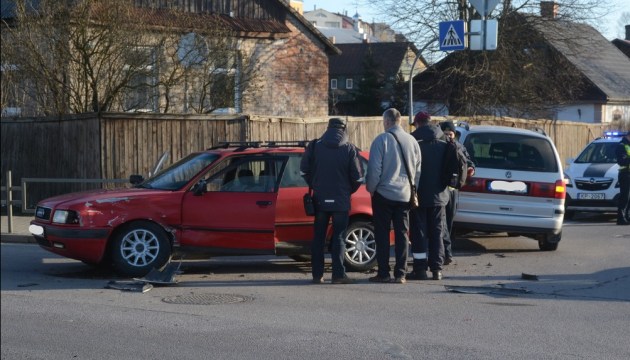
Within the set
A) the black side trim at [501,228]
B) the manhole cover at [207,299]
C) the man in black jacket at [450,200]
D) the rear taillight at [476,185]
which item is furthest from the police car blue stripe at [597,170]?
the manhole cover at [207,299]

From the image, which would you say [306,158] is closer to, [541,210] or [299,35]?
[541,210]

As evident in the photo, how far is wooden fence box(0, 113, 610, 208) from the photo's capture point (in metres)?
18.0

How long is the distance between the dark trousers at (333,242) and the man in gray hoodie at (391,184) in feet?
1.37

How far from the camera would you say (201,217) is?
434 inches

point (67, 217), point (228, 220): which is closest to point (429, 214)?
point (228, 220)

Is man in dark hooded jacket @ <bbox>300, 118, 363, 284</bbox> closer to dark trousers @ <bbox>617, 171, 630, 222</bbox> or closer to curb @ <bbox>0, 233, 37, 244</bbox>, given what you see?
curb @ <bbox>0, 233, 37, 244</bbox>

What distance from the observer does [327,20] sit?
120125 mm

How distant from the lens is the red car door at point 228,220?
11.0m

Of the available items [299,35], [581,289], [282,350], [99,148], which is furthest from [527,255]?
[299,35]

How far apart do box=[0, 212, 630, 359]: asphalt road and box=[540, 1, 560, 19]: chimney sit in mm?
20705

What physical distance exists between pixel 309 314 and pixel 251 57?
59.3ft

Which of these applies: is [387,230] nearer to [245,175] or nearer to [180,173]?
[245,175]

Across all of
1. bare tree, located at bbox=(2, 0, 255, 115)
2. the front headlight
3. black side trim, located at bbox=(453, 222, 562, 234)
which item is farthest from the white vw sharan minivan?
bare tree, located at bbox=(2, 0, 255, 115)

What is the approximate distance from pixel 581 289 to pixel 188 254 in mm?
4533
